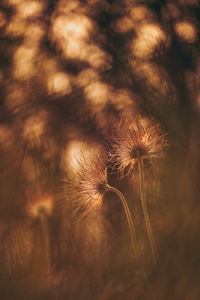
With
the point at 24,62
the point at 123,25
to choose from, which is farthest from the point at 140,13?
the point at 24,62

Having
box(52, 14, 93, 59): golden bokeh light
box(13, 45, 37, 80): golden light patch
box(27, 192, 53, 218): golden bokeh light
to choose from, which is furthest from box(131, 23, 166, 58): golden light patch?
box(27, 192, 53, 218): golden bokeh light

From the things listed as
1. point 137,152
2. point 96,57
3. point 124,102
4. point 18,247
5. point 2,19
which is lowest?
point 18,247

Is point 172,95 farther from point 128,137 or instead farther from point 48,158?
point 48,158

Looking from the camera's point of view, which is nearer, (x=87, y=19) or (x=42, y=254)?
(x=42, y=254)

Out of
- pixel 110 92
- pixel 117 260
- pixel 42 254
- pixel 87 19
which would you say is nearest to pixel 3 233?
pixel 42 254

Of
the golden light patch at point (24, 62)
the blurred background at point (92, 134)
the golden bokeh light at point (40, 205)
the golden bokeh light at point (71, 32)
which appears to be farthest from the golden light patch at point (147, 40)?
the golden bokeh light at point (40, 205)

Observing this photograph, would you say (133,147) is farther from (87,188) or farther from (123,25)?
(123,25)

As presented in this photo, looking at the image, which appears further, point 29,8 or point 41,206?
point 29,8

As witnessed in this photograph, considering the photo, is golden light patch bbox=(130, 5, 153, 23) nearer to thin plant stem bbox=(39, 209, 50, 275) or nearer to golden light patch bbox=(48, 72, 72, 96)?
golden light patch bbox=(48, 72, 72, 96)
